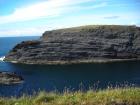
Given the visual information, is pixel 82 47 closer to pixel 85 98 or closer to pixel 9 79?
pixel 9 79

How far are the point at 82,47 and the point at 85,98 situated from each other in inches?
6390

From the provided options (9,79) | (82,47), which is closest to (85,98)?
(9,79)

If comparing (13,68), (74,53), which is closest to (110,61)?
(74,53)

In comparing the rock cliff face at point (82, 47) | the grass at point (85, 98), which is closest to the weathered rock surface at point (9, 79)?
the rock cliff face at point (82, 47)

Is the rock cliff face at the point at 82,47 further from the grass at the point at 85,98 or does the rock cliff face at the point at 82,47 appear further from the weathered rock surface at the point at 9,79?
the grass at the point at 85,98

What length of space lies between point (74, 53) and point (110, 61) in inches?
743

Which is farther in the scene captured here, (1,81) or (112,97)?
(1,81)

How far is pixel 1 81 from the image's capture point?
4021 inches

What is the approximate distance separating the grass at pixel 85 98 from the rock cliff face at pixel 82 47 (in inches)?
5821

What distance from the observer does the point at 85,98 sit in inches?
456

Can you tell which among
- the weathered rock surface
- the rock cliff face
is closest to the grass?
the weathered rock surface

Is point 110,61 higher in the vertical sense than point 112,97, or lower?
lower

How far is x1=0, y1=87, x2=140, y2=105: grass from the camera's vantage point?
11086 millimetres

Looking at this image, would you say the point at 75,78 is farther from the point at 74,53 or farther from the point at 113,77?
the point at 74,53
